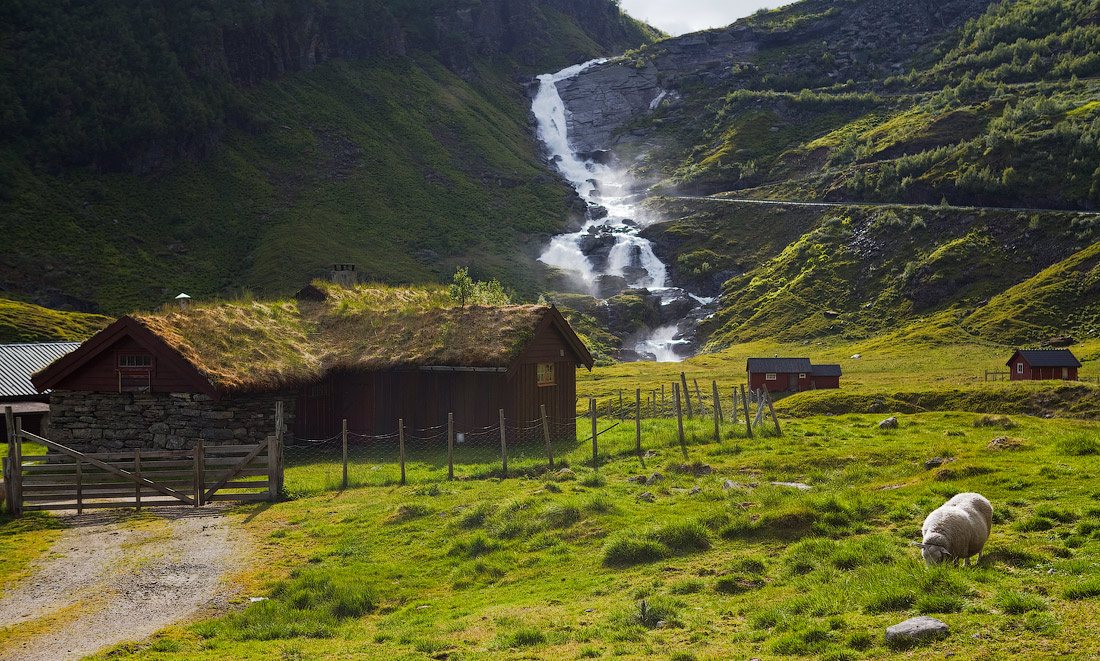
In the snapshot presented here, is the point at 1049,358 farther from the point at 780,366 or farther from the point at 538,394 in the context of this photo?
the point at 538,394

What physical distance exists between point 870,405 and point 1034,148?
82333 mm

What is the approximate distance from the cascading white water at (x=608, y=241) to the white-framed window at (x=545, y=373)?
62726 millimetres

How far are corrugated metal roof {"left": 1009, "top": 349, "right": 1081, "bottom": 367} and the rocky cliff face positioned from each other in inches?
5281

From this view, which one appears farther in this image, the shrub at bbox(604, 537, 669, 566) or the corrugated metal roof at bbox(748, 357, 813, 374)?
the corrugated metal roof at bbox(748, 357, 813, 374)

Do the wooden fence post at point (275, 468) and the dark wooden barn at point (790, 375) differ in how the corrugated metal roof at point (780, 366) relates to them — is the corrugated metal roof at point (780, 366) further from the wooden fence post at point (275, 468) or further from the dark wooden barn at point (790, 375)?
the wooden fence post at point (275, 468)

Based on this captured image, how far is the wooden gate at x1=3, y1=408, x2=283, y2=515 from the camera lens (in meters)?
20.3

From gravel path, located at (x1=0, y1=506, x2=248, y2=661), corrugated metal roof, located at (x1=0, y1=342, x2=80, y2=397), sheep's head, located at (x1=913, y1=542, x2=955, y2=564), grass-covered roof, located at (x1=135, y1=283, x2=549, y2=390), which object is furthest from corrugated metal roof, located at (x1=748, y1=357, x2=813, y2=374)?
sheep's head, located at (x1=913, y1=542, x2=955, y2=564)

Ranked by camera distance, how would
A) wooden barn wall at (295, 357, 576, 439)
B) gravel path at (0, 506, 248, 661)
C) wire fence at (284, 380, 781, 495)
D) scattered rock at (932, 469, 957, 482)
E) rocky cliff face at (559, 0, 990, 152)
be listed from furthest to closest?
rocky cliff face at (559, 0, 990, 152) < wooden barn wall at (295, 357, 576, 439) < wire fence at (284, 380, 781, 495) < scattered rock at (932, 469, 957, 482) < gravel path at (0, 506, 248, 661)

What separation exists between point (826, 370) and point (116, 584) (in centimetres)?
5088

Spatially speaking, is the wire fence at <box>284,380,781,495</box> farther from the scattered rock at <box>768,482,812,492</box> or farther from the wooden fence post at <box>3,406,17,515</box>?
the wooden fence post at <box>3,406,17,515</box>

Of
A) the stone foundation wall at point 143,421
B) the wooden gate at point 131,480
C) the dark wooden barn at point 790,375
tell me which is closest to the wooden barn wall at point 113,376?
the stone foundation wall at point 143,421

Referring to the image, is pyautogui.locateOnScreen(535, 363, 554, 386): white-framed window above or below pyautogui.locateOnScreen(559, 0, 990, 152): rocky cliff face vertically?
below

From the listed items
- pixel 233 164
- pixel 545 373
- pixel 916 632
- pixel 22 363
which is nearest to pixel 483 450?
pixel 545 373

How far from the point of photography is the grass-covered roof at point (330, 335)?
93.7 feet
